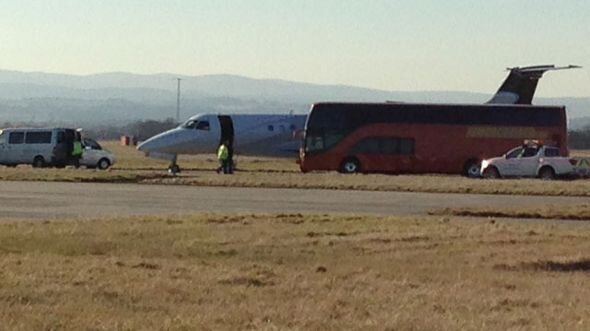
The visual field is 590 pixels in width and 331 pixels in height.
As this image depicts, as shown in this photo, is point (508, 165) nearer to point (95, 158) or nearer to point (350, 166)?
point (350, 166)

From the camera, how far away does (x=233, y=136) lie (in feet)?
191

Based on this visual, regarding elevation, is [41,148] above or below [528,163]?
below

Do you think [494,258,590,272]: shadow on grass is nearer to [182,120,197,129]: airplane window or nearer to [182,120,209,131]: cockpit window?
[182,120,209,131]: cockpit window

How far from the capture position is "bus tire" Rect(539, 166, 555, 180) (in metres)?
47.7

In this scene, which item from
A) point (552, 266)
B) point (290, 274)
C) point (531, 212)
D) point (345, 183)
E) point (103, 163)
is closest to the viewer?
point (290, 274)

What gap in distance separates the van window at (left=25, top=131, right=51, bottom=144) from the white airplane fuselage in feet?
15.6

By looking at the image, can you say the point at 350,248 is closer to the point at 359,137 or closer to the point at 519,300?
the point at 519,300

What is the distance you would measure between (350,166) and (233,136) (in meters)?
8.46

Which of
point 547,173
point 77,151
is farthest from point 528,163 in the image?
point 77,151

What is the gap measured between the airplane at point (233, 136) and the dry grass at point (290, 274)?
34553mm

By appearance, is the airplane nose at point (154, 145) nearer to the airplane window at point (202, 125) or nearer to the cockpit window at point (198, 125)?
the cockpit window at point (198, 125)

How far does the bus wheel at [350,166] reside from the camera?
51.6 m

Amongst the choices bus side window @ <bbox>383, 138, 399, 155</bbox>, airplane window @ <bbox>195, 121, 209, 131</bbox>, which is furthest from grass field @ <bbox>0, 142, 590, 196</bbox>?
airplane window @ <bbox>195, 121, 209, 131</bbox>

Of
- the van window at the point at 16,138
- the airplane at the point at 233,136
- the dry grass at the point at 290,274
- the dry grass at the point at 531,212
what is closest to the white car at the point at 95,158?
the airplane at the point at 233,136
